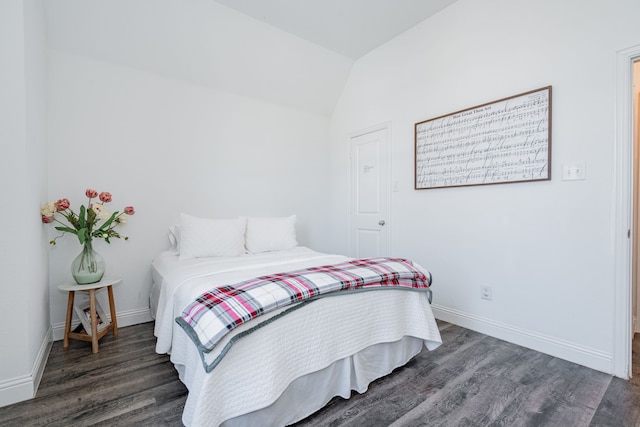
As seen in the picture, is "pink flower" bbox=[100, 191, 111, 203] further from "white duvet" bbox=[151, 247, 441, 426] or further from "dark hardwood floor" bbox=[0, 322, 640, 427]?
"dark hardwood floor" bbox=[0, 322, 640, 427]

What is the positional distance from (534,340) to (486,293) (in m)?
0.44

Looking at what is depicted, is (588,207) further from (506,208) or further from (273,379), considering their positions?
(273,379)

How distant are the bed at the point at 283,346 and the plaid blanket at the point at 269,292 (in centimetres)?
4

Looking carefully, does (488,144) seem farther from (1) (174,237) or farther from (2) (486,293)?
(1) (174,237)

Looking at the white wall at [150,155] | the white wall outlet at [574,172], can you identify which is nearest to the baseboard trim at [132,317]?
the white wall at [150,155]

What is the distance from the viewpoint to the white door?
11.3 ft

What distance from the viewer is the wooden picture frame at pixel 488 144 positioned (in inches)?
86.8

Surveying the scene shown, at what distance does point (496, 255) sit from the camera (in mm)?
2473

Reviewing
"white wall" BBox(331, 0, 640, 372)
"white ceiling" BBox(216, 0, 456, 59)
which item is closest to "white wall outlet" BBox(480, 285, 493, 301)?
"white wall" BBox(331, 0, 640, 372)

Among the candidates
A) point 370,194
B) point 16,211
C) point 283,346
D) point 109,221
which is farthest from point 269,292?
point 370,194

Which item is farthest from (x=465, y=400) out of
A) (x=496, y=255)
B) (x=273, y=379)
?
(x=496, y=255)

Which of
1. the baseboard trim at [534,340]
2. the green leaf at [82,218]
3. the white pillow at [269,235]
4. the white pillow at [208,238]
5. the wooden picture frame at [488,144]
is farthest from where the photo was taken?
the white pillow at [269,235]

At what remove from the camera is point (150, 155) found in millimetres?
2873

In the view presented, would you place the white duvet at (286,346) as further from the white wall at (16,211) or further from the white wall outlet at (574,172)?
the white wall outlet at (574,172)
